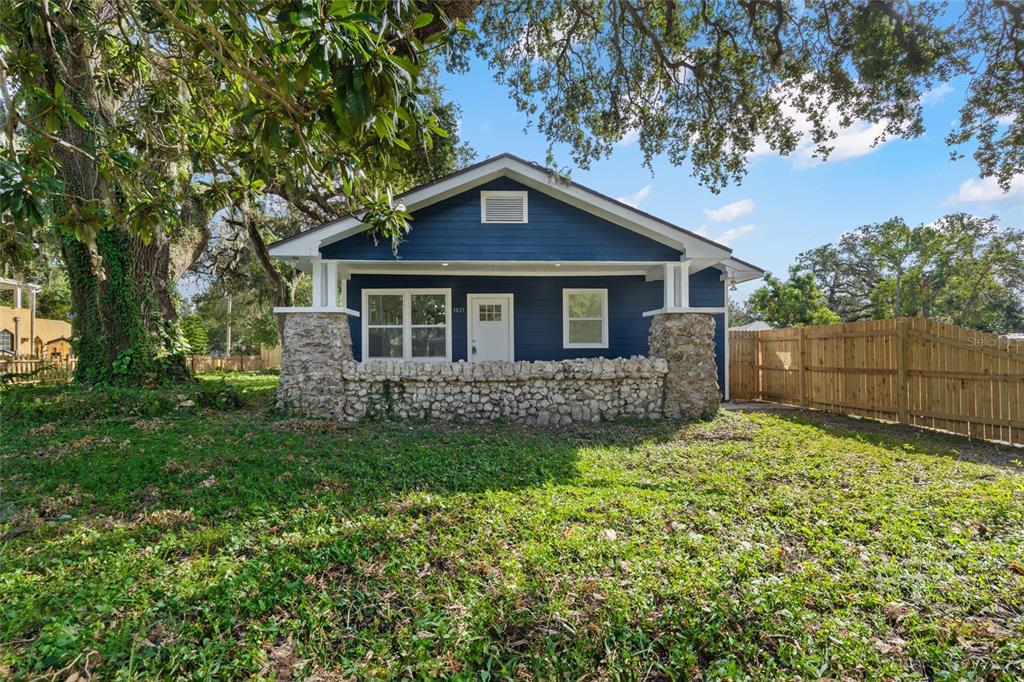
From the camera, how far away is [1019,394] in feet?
21.2

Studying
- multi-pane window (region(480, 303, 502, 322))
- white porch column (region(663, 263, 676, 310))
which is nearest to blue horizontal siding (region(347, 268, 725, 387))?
multi-pane window (region(480, 303, 502, 322))

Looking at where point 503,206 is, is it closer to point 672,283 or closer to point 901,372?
point 672,283

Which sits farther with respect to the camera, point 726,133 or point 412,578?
point 726,133

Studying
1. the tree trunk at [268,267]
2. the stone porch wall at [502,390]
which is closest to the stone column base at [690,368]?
the stone porch wall at [502,390]

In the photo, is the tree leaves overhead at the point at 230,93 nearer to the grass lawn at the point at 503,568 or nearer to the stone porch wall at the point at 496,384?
the grass lawn at the point at 503,568

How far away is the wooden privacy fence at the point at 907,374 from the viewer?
6684mm

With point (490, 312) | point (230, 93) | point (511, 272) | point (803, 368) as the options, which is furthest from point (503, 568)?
point (803, 368)

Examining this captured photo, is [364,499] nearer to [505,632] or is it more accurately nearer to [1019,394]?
[505,632]

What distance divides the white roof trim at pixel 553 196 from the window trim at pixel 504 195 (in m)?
0.23

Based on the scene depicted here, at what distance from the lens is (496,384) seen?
8.73m

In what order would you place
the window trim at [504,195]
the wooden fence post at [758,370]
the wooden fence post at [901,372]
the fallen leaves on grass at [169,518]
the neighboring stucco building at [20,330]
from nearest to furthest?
the fallen leaves on grass at [169,518], the wooden fence post at [901,372], the window trim at [504,195], the wooden fence post at [758,370], the neighboring stucco building at [20,330]

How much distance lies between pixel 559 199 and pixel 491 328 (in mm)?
3645

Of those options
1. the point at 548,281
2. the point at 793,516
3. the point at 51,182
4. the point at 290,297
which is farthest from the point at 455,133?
the point at 793,516

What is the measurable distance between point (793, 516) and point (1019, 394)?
210 inches
